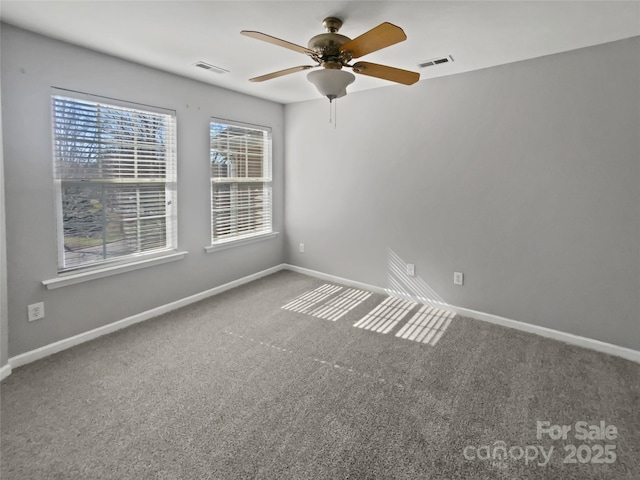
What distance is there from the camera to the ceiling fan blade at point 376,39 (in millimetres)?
1686

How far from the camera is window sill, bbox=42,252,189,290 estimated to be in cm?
266

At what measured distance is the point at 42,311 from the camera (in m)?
2.62

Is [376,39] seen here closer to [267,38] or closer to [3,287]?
[267,38]

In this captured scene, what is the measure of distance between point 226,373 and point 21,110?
7.49 ft

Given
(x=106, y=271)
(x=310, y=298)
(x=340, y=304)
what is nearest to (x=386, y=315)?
(x=340, y=304)

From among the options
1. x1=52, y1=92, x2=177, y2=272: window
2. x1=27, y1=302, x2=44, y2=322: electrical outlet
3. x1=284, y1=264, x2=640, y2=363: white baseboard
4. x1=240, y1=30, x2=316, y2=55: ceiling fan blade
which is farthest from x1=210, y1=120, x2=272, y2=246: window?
x1=240, y1=30, x2=316, y2=55: ceiling fan blade

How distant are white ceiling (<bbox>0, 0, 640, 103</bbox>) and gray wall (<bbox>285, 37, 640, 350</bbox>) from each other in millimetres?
342

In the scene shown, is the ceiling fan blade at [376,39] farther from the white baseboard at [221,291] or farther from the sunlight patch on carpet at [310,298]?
the white baseboard at [221,291]

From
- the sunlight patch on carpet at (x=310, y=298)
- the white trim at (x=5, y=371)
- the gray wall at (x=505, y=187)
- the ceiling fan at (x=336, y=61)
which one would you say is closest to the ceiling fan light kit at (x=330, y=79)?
the ceiling fan at (x=336, y=61)

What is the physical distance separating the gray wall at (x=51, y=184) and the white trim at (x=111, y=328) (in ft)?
0.16

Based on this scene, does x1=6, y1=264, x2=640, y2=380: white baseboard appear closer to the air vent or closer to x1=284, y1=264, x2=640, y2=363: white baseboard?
x1=284, y1=264, x2=640, y2=363: white baseboard

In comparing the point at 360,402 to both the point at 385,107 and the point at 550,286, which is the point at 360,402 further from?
the point at 385,107

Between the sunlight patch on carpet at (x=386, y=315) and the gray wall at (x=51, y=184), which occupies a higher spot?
the gray wall at (x=51, y=184)

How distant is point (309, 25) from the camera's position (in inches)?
89.7
